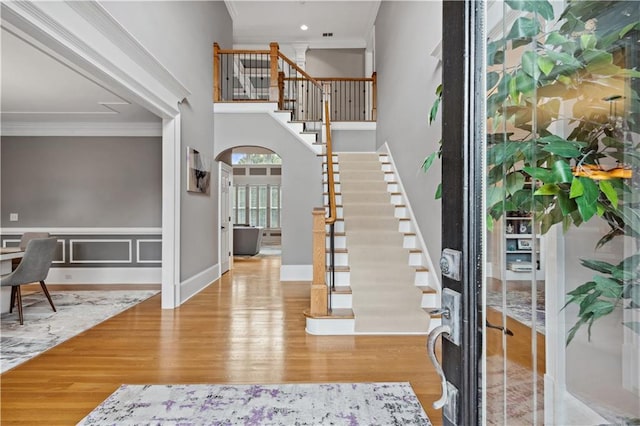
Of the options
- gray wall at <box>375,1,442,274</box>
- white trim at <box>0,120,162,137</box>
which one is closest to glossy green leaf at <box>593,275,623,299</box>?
gray wall at <box>375,1,442,274</box>

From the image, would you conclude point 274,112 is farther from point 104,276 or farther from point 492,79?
point 492,79

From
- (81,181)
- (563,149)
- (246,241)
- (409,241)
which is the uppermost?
(81,181)

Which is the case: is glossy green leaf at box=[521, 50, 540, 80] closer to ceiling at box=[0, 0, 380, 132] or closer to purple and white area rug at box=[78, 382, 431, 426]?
purple and white area rug at box=[78, 382, 431, 426]

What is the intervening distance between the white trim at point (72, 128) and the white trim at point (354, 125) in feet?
11.0

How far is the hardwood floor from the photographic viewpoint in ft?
7.43

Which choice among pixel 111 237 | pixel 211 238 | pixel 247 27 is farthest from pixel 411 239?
pixel 247 27

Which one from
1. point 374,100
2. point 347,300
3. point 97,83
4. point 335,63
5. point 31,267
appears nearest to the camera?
point 97,83

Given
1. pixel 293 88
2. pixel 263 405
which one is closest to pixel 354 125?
pixel 293 88

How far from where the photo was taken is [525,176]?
0.69 meters

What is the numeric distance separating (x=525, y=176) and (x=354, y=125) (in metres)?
6.82

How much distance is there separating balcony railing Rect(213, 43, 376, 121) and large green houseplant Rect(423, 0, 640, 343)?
18.6 ft

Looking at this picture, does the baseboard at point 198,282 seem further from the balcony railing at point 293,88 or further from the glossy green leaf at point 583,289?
the glossy green leaf at point 583,289

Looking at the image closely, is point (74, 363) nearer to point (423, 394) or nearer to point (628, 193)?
point (423, 394)

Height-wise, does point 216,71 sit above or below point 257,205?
above
